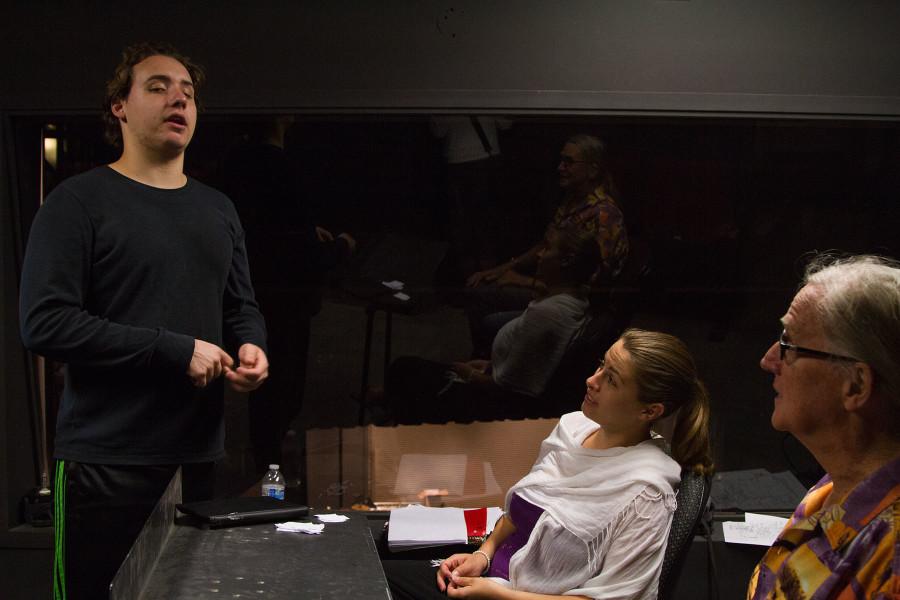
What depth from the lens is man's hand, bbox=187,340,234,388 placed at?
246cm

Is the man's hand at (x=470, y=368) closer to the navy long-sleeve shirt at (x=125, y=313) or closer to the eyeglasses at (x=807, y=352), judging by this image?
the navy long-sleeve shirt at (x=125, y=313)

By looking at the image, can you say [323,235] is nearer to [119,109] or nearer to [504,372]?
[504,372]

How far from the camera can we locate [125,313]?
2535 millimetres

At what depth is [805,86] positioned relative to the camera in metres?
3.65

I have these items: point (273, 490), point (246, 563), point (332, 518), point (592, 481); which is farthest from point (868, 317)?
point (273, 490)

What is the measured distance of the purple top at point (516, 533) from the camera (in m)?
2.70

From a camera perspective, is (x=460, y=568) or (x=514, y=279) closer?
(x=460, y=568)

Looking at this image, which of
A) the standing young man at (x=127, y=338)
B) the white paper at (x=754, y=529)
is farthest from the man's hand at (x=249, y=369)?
the white paper at (x=754, y=529)

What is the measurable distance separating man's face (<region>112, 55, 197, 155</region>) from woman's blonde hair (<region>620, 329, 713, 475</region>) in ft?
4.48

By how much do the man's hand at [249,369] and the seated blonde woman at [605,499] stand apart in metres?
0.70

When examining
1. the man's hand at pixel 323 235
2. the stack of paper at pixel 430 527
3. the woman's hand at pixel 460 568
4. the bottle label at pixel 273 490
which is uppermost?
the man's hand at pixel 323 235

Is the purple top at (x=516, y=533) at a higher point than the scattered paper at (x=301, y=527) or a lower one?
lower

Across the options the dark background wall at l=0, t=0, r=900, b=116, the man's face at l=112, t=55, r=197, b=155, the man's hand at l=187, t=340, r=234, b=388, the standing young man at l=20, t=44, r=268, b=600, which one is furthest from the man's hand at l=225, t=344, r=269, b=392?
the dark background wall at l=0, t=0, r=900, b=116

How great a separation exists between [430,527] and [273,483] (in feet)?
2.74
